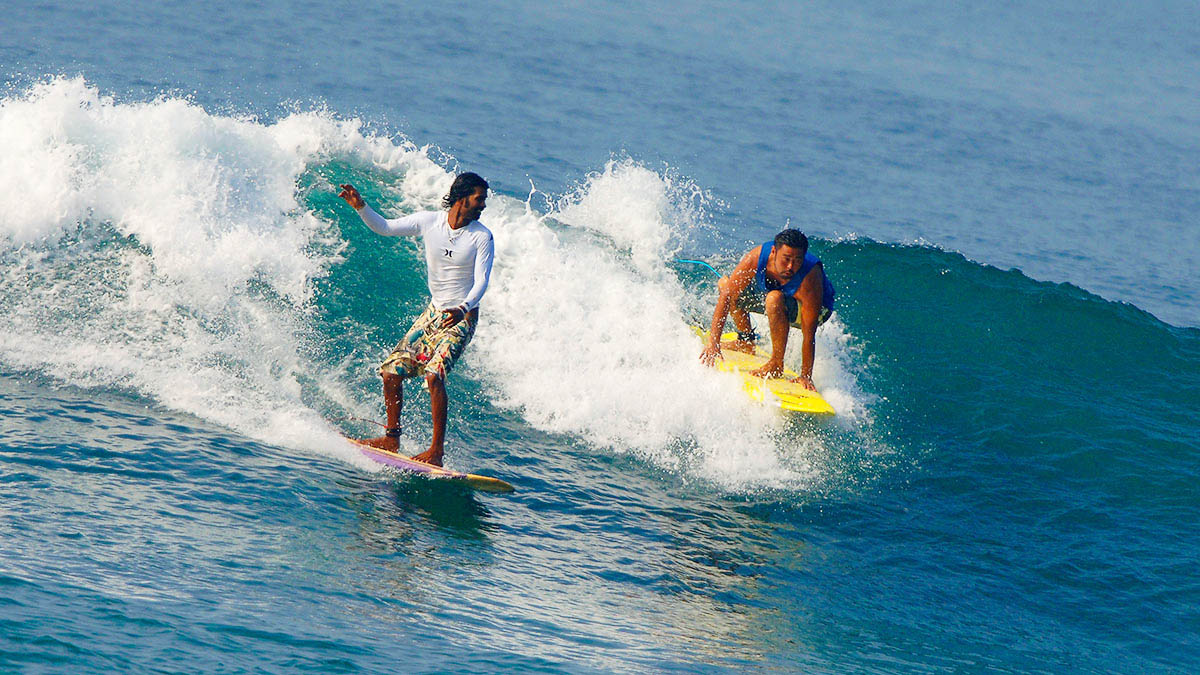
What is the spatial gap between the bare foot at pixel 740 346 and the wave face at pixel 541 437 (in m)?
0.55

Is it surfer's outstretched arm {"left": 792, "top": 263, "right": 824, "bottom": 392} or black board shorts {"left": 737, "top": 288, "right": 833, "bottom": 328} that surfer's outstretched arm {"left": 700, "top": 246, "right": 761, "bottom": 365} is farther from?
surfer's outstretched arm {"left": 792, "top": 263, "right": 824, "bottom": 392}

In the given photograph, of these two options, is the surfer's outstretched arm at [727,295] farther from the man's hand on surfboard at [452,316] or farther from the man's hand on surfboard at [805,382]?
the man's hand on surfboard at [452,316]

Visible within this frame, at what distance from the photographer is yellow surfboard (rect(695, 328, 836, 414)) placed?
9516 mm

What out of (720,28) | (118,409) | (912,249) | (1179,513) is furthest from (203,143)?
(720,28)

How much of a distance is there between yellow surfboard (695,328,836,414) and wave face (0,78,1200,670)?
135 millimetres

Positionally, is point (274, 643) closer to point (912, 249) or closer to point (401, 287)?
point (401, 287)

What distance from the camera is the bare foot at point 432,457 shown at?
8109 millimetres

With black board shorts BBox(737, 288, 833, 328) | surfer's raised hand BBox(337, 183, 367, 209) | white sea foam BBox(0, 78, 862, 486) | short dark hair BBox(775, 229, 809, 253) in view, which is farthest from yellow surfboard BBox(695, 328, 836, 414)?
surfer's raised hand BBox(337, 183, 367, 209)

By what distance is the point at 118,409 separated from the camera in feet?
27.6

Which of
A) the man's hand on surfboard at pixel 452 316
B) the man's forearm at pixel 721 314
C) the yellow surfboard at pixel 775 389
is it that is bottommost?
the yellow surfboard at pixel 775 389

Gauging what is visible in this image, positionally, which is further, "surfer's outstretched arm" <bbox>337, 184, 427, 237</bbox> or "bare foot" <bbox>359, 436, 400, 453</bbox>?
"bare foot" <bbox>359, 436, 400, 453</bbox>

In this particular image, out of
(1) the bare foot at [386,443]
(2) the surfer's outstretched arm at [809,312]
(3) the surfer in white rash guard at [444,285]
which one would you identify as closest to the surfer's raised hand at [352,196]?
(3) the surfer in white rash guard at [444,285]

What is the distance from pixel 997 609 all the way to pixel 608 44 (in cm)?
2396

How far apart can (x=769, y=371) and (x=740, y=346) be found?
74 cm
